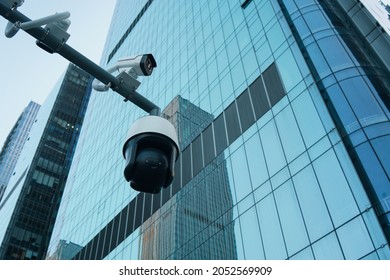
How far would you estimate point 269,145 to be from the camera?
918 inches

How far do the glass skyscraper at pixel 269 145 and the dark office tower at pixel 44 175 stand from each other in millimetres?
37013

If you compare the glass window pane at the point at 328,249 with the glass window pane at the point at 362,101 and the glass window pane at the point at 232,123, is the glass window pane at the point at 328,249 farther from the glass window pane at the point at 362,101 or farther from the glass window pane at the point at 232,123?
the glass window pane at the point at 232,123

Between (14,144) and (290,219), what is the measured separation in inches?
6141

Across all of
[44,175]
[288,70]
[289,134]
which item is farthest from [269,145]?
[44,175]

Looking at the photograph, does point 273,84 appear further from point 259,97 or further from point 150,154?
point 150,154

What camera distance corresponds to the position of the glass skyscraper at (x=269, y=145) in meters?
17.8

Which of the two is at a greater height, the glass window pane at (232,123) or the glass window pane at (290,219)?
the glass window pane at (232,123)

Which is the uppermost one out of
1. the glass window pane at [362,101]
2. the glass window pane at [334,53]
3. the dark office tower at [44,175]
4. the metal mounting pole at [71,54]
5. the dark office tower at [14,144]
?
the dark office tower at [14,144]

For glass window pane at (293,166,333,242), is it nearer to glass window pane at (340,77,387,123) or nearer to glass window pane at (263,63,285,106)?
glass window pane at (340,77,387,123)

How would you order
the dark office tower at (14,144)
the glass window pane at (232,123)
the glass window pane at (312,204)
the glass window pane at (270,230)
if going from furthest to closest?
the dark office tower at (14,144), the glass window pane at (232,123), the glass window pane at (270,230), the glass window pane at (312,204)

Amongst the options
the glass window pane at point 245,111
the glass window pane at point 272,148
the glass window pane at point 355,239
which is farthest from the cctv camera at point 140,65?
the glass window pane at point 245,111

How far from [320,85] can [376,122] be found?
396cm

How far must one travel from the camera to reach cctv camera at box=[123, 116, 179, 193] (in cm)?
297

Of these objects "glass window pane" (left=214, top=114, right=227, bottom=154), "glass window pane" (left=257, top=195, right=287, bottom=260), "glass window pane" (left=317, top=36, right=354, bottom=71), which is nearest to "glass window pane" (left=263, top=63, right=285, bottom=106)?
"glass window pane" (left=317, top=36, right=354, bottom=71)
